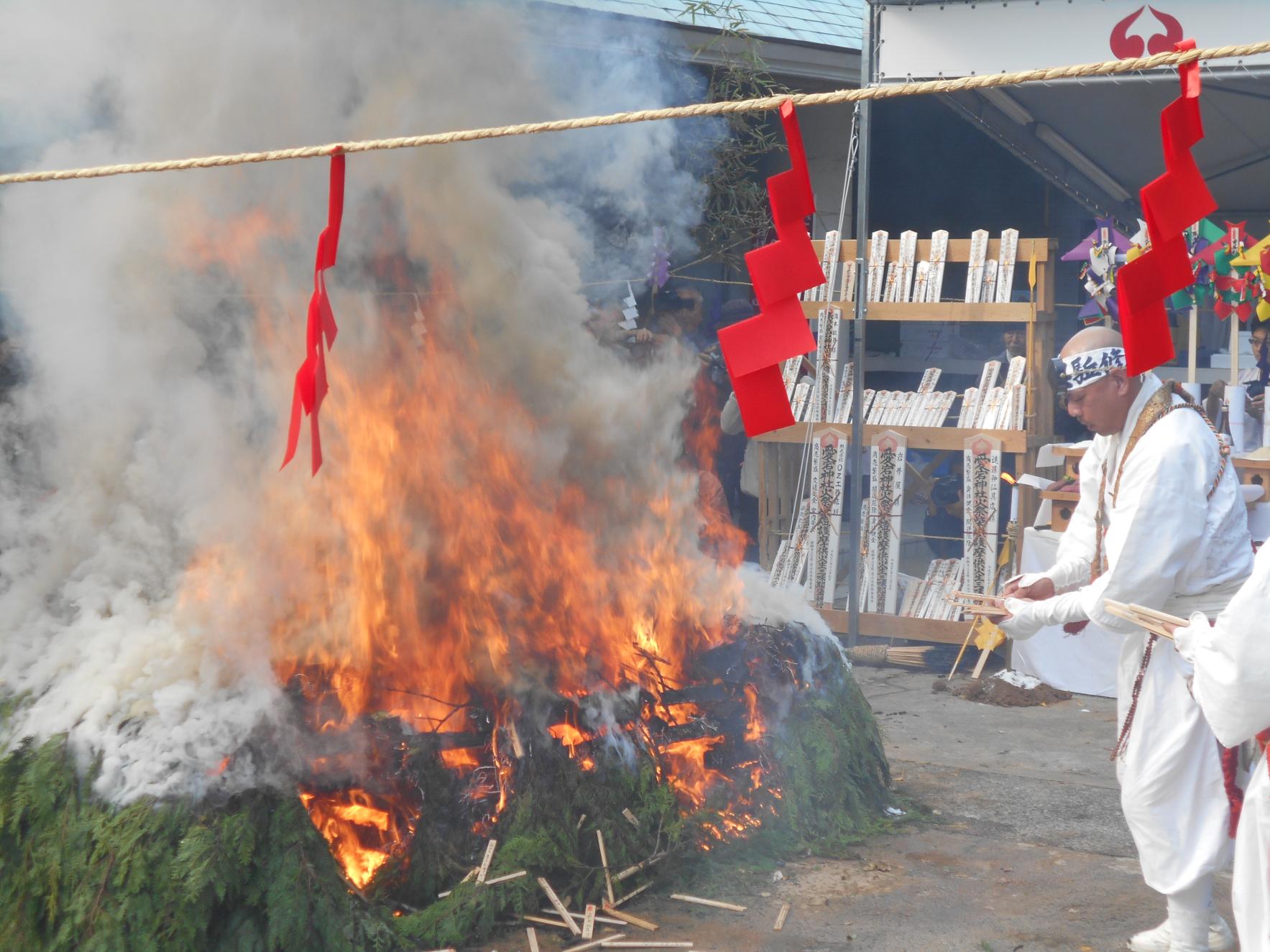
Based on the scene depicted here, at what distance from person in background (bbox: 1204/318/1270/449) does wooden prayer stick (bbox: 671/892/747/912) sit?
4.81 m

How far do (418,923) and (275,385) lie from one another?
2.30 m

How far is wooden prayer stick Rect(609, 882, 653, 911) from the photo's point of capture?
14.1 feet

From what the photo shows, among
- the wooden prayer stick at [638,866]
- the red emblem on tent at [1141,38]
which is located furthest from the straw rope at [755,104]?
the red emblem on tent at [1141,38]

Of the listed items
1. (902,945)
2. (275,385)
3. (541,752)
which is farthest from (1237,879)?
(275,385)

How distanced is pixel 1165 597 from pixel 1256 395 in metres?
5.21

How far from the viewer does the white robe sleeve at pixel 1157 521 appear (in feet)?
12.8

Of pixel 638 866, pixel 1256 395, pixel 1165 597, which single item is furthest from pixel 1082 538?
pixel 1256 395

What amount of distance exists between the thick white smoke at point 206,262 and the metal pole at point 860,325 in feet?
A: 8.60

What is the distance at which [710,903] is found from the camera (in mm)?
4355

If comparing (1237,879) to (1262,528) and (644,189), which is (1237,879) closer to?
(1262,528)

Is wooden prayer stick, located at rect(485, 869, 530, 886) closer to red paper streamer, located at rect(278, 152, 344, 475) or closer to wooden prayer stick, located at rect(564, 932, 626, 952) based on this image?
wooden prayer stick, located at rect(564, 932, 626, 952)

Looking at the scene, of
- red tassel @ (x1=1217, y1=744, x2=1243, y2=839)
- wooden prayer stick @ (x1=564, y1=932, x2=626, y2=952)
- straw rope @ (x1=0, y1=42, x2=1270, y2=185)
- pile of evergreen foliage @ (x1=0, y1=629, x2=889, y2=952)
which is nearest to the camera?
straw rope @ (x1=0, y1=42, x2=1270, y2=185)

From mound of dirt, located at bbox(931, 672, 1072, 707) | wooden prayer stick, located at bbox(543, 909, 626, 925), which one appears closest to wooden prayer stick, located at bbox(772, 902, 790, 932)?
wooden prayer stick, located at bbox(543, 909, 626, 925)

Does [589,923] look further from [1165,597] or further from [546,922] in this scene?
[1165,597]
